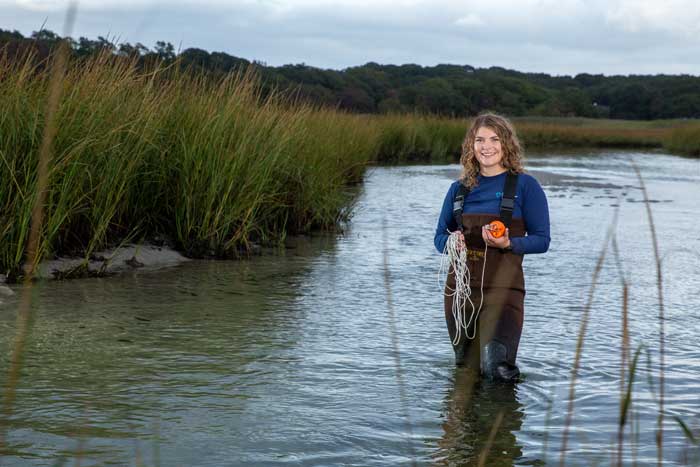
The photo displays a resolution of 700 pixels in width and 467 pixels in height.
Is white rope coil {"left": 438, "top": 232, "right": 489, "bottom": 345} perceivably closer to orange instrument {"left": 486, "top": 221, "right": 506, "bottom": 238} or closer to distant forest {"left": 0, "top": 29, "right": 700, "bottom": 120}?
orange instrument {"left": 486, "top": 221, "right": 506, "bottom": 238}

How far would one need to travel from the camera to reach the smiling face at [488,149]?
15.5 ft

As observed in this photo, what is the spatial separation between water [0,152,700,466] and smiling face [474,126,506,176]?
0.78 m

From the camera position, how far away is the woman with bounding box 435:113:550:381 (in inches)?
183

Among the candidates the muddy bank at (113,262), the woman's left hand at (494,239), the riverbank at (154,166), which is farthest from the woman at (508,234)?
the muddy bank at (113,262)

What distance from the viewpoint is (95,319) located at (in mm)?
6020

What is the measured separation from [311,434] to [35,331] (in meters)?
2.35

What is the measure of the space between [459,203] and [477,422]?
1.10m

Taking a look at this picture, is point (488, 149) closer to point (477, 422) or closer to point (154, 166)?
point (477, 422)

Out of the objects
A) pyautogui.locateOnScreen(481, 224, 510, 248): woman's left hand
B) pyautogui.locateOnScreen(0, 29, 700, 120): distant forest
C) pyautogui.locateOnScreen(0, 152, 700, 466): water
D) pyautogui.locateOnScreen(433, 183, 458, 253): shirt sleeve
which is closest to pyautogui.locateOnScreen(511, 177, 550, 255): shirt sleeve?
pyautogui.locateOnScreen(481, 224, 510, 248): woman's left hand

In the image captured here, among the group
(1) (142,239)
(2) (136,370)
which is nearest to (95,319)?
(2) (136,370)

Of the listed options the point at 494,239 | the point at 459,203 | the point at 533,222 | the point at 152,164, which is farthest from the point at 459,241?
the point at 152,164

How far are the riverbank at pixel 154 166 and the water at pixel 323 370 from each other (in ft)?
1.55

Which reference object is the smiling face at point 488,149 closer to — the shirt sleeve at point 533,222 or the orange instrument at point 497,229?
the shirt sleeve at point 533,222

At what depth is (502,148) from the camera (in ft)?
15.5
